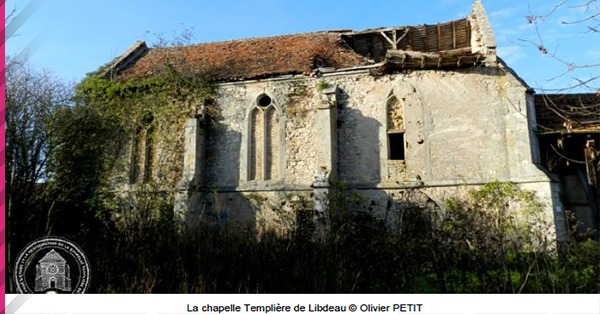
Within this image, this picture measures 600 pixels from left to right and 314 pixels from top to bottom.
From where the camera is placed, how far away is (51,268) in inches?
192

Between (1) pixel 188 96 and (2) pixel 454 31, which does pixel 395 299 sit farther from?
(2) pixel 454 31

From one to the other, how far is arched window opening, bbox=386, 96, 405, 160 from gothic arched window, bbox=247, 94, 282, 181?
12.1 ft

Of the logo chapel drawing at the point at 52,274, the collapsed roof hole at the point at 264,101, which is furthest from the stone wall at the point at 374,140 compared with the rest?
the logo chapel drawing at the point at 52,274

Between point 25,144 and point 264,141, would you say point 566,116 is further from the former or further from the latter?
point 25,144

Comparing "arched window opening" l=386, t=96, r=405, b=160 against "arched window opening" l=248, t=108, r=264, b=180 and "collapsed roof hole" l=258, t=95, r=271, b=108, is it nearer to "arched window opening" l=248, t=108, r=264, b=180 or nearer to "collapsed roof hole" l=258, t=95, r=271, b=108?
"collapsed roof hole" l=258, t=95, r=271, b=108

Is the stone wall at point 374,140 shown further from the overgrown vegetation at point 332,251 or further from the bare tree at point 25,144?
the bare tree at point 25,144

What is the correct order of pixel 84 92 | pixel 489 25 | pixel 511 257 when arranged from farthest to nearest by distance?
1. pixel 84 92
2. pixel 489 25
3. pixel 511 257

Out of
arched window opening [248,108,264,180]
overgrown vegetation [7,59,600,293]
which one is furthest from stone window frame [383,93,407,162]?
arched window opening [248,108,264,180]

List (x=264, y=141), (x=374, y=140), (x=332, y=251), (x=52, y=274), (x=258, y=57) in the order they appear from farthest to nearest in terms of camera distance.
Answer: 1. (x=258, y=57)
2. (x=264, y=141)
3. (x=374, y=140)
4. (x=332, y=251)
5. (x=52, y=274)

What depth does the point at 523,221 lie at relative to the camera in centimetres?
1121

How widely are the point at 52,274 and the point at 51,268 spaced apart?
0.29ft

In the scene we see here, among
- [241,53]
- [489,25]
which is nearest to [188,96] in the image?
[241,53]

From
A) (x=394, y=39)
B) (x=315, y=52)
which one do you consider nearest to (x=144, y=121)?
(x=315, y=52)

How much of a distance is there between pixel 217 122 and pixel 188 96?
4.55 ft
